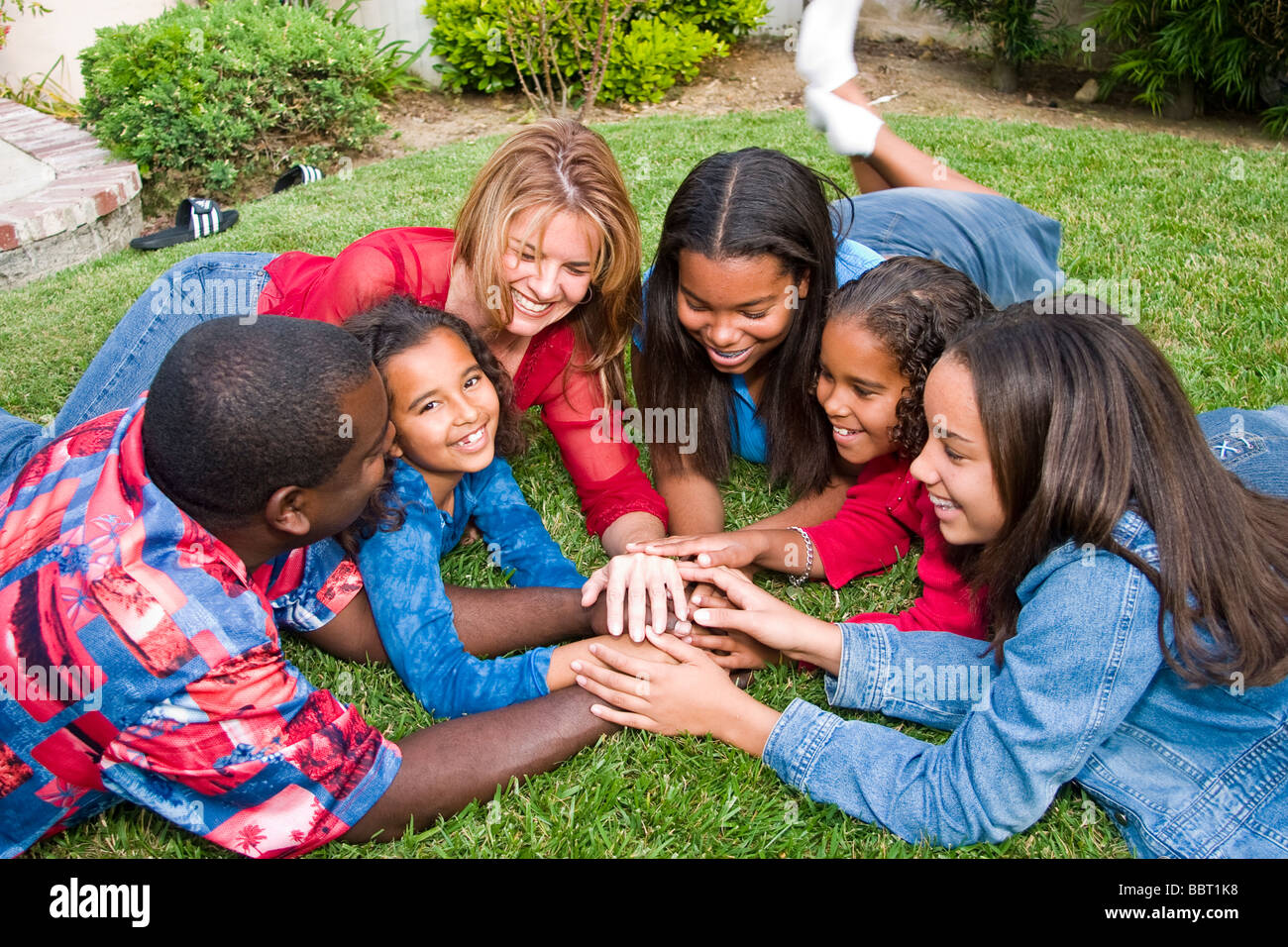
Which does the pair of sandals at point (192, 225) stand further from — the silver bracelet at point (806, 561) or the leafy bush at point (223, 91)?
the silver bracelet at point (806, 561)

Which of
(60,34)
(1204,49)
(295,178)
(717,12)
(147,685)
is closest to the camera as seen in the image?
(147,685)

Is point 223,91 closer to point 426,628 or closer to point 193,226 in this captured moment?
point 193,226

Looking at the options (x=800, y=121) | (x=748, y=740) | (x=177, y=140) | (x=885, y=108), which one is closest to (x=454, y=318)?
(x=748, y=740)

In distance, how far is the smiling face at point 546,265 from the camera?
2.91 metres

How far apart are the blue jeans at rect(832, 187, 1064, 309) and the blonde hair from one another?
958mm

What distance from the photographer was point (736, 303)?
2.89 m

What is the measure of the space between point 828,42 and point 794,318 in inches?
82.6

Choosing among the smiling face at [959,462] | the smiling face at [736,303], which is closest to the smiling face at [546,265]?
the smiling face at [736,303]

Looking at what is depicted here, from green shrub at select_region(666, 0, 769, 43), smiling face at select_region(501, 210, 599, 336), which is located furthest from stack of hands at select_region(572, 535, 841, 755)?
green shrub at select_region(666, 0, 769, 43)

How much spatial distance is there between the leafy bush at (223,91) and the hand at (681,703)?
5.95m

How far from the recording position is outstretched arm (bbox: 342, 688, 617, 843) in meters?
2.10

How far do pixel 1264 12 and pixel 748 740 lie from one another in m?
7.28

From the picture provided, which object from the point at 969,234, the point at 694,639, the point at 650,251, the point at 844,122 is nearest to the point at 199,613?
the point at 694,639

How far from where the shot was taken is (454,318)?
9.41ft
